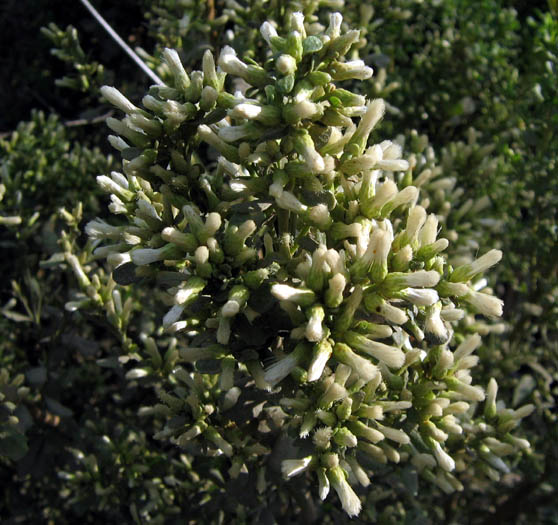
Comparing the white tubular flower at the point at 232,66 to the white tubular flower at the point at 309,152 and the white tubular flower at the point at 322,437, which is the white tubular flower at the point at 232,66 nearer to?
the white tubular flower at the point at 309,152

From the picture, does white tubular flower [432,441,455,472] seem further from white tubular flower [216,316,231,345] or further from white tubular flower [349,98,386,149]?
white tubular flower [349,98,386,149]

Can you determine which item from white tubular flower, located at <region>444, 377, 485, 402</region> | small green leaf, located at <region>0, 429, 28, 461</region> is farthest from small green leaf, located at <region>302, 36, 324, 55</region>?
small green leaf, located at <region>0, 429, 28, 461</region>

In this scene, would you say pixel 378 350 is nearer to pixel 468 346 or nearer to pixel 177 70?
pixel 468 346

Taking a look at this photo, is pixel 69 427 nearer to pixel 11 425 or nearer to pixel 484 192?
pixel 11 425

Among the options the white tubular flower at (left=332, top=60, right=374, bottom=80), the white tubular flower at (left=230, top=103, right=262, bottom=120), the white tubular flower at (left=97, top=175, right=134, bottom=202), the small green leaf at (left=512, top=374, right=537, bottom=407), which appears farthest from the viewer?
the small green leaf at (left=512, top=374, right=537, bottom=407)

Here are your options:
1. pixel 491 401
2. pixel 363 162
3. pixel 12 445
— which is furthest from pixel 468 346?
pixel 12 445
